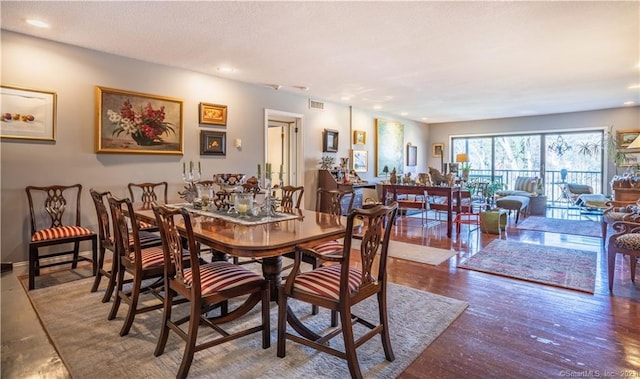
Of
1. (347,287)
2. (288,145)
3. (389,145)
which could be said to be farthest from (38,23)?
(389,145)

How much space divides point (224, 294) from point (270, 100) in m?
4.51

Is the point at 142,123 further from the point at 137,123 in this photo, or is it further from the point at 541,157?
the point at 541,157

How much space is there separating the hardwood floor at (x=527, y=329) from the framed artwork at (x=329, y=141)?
3.61 meters

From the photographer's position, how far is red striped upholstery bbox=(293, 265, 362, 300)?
1865 millimetres

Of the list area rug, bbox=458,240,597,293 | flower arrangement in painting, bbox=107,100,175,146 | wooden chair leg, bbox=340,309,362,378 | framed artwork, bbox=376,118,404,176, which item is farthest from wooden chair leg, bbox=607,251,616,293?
framed artwork, bbox=376,118,404,176

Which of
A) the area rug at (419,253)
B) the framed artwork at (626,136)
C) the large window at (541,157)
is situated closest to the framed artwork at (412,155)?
the large window at (541,157)

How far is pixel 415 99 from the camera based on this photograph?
6.88m

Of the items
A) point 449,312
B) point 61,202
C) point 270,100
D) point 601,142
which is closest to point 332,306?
point 449,312

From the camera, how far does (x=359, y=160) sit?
311 inches

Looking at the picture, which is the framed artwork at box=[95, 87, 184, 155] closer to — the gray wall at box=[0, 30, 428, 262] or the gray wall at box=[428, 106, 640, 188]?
the gray wall at box=[0, 30, 428, 262]

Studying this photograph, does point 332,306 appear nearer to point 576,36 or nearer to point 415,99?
point 576,36

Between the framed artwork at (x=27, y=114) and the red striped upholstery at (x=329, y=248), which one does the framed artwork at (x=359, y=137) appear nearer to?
the red striped upholstery at (x=329, y=248)

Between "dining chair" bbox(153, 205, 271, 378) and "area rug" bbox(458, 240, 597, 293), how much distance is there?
2682mm

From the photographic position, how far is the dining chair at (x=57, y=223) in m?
3.36
